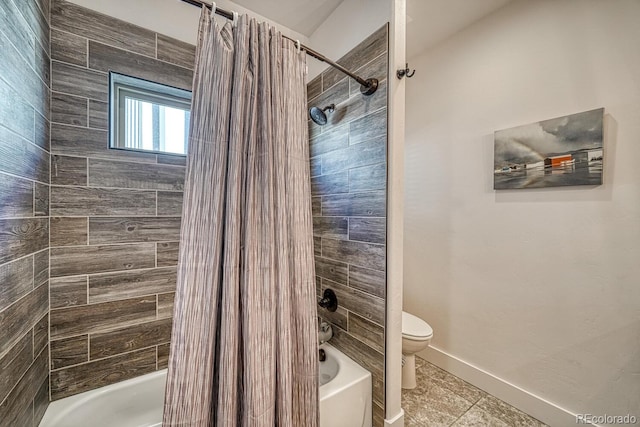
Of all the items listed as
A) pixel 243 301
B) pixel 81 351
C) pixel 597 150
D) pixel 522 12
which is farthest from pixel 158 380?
pixel 522 12

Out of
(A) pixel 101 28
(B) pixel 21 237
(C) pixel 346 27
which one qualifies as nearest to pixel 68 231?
(B) pixel 21 237

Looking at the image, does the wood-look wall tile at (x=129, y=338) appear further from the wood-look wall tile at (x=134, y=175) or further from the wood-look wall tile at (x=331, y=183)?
the wood-look wall tile at (x=331, y=183)

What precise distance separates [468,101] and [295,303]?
2.01 meters

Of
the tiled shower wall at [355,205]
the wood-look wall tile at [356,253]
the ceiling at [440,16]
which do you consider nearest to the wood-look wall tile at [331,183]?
the tiled shower wall at [355,205]

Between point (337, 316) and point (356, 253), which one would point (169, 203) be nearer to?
point (356, 253)

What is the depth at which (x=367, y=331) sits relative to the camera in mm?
1396

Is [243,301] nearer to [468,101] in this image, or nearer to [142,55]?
[142,55]

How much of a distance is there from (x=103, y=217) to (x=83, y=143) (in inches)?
15.3

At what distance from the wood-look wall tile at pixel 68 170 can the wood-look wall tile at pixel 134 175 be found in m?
0.03

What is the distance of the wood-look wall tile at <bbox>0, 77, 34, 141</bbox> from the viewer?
0.76 metres

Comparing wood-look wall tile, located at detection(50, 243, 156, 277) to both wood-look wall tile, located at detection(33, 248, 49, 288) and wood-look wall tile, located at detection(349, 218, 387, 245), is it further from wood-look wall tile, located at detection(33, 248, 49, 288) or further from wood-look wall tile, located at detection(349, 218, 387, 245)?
wood-look wall tile, located at detection(349, 218, 387, 245)

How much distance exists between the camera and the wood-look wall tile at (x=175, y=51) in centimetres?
143

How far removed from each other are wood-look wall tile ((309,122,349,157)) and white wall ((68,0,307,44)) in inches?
39.2

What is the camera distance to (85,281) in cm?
125
